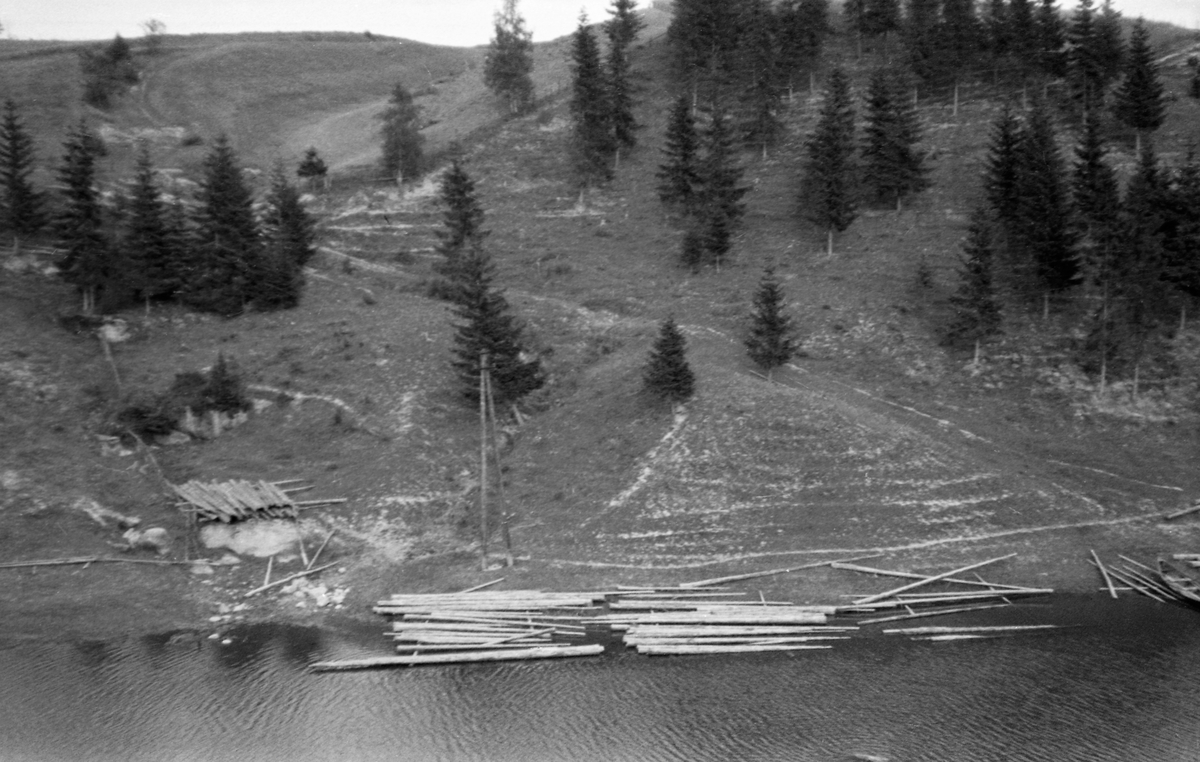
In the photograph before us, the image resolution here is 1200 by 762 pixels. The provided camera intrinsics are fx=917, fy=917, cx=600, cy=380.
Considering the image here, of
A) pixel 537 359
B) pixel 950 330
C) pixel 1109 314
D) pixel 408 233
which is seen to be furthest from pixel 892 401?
pixel 408 233

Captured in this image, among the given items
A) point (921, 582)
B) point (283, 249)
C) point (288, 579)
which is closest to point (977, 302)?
point (921, 582)

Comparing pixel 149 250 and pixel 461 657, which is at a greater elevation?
pixel 149 250

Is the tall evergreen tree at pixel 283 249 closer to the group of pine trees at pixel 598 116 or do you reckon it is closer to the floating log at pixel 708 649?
the group of pine trees at pixel 598 116

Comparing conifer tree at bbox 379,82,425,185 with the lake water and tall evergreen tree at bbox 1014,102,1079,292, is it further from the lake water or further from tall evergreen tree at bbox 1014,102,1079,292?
the lake water

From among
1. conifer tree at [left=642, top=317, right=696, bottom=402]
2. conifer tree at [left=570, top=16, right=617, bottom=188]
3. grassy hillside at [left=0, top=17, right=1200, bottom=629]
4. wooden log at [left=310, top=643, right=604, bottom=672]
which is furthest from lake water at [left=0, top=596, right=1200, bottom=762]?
conifer tree at [left=570, top=16, right=617, bottom=188]

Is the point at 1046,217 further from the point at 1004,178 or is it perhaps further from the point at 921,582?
the point at 921,582

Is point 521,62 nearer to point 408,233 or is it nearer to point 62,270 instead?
point 408,233
